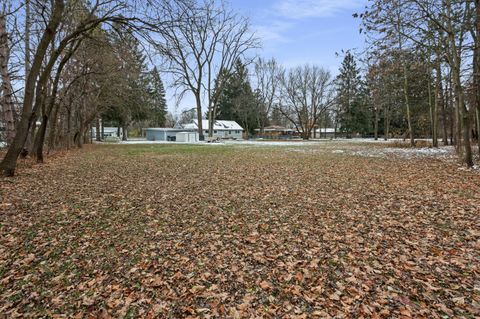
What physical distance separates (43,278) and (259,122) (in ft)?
173

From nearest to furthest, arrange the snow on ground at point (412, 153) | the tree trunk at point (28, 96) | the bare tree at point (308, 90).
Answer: the tree trunk at point (28, 96)
the snow on ground at point (412, 153)
the bare tree at point (308, 90)

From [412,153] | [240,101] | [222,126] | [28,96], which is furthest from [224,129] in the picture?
[28,96]

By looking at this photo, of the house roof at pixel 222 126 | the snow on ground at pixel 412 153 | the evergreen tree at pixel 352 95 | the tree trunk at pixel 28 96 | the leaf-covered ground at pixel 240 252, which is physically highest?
the evergreen tree at pixel 352 95

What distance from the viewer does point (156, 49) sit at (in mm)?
7816

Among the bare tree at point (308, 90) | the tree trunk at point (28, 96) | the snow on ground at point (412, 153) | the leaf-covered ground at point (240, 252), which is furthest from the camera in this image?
the bare tree at point (308, 90)

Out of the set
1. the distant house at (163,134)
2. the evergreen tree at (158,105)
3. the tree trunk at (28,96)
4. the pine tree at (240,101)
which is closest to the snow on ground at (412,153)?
the tree trunk at (28,96)

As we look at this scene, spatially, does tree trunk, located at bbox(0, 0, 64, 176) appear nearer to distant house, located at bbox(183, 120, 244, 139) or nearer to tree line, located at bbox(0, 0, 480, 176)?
tree line, located at bbox(0, 0, 480, 176)

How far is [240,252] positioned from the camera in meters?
3.56

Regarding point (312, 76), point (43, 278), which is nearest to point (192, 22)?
point (43, 278)

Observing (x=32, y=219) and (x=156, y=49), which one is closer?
(x=32, y=219)

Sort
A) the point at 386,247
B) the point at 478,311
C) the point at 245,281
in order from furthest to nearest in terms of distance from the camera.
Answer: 1. the point at 386,247
2. the point at 245,281
3. the point at 478,311

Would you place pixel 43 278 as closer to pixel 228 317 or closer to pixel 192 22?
Answer: pixel 228 317

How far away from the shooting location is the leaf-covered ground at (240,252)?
2547mm

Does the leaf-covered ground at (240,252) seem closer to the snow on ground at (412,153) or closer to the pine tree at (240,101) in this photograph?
the snow on ground at (412,153)
